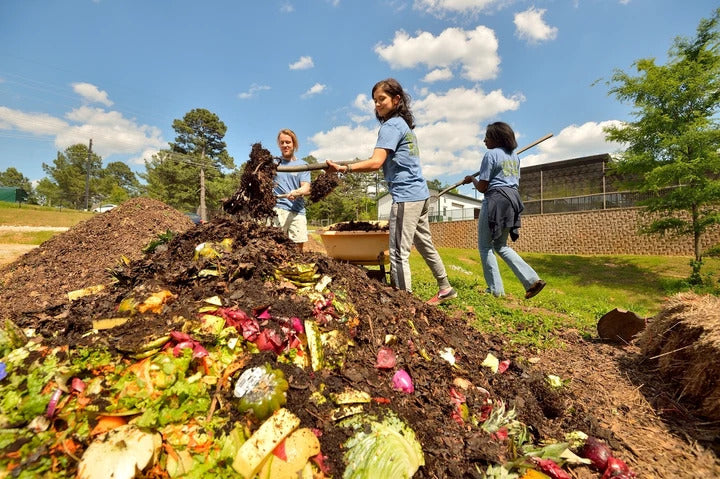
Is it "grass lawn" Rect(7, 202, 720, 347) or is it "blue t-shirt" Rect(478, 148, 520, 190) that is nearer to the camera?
"grass lawn" Rect(7, 202, 720, 347)

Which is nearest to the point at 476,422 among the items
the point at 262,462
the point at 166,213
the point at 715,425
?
the point at 262,462

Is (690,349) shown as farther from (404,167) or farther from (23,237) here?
(23,237)

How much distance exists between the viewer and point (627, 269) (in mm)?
11773

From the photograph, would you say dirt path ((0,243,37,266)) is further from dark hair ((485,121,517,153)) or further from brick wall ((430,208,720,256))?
brick wall ((430,208,720,256))

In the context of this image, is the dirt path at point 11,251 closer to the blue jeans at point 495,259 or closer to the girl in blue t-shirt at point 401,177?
the girl in blue t-shirt at point 401,177

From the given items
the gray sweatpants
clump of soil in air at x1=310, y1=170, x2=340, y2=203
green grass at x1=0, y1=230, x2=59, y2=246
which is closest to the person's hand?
the gray sweatpants

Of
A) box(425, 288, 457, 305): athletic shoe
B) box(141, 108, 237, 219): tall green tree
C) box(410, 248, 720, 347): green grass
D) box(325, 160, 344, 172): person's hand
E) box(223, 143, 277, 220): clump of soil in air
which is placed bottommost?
box(410, 248, 720, 347): green grass

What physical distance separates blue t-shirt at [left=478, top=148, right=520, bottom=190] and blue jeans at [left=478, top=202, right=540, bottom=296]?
0.35 meters

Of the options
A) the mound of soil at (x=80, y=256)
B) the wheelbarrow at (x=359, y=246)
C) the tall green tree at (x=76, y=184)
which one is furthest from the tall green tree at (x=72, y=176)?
the wheelbarrow at (x=359, y=246)

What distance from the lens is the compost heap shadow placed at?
5.38ft

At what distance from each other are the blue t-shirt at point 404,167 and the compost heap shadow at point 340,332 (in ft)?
3.61

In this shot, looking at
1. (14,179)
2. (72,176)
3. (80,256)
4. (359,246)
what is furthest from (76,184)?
(359,246)

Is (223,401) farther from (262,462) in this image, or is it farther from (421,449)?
(421,449)

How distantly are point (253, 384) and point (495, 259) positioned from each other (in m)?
4.16
